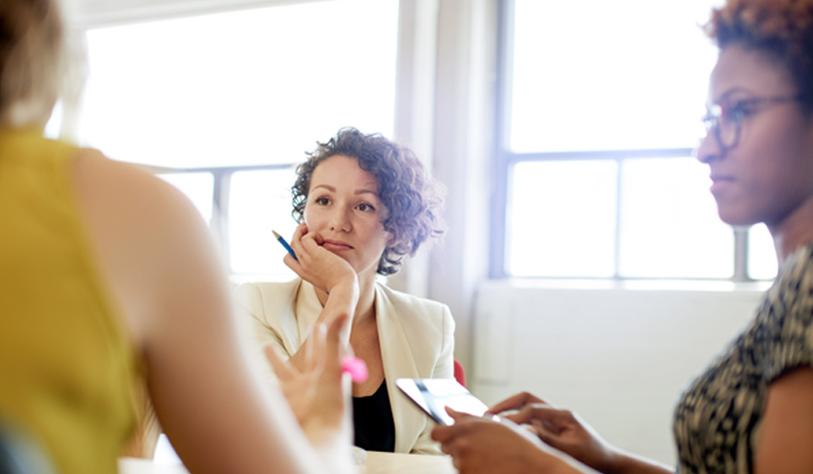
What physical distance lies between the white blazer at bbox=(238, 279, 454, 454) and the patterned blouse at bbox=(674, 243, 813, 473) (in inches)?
43.3

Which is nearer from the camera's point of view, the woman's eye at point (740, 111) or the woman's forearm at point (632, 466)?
the woman's eye at point (740, 111)

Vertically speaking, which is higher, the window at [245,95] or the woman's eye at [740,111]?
the window at [245,95]

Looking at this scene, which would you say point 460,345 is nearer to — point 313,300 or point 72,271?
point 313,300

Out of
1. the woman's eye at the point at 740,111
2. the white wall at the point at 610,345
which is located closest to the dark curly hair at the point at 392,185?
the white wall at the point at 610,345

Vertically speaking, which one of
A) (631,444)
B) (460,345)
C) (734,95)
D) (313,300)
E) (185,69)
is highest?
(185,69)

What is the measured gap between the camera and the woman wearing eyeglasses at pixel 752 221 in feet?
3.18

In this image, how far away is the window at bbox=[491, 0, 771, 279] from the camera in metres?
4.05

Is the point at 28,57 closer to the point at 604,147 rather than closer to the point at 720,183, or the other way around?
the point at 720,183

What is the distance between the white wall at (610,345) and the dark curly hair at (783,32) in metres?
2.82

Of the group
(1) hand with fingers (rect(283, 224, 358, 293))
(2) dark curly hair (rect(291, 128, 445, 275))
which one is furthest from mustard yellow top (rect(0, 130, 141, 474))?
(2) dark curly hair (rect(291, 128, 445, 275))

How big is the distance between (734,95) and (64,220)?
0.92 m

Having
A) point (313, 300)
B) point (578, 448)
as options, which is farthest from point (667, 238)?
point (578, 448)

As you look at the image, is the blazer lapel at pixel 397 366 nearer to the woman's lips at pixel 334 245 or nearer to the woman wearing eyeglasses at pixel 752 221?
the woman's lips at pixel 334 245

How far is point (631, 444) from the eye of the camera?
3.89 meters
